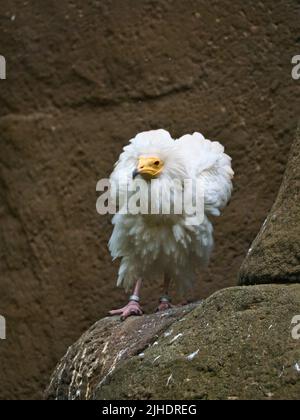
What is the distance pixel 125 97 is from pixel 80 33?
0.75 meters

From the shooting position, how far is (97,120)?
32.0ft

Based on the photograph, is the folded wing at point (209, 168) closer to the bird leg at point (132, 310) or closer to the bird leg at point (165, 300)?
the bird leg at point (165, 300)

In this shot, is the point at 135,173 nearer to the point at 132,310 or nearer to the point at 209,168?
the point at 209,168

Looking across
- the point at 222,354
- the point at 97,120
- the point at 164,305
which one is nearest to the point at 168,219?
the point at 164,305

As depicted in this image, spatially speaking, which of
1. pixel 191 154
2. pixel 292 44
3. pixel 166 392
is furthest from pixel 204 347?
pixel 292 44

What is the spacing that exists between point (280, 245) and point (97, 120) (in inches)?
139

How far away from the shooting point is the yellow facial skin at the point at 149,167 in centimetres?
788

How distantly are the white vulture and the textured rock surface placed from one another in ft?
4.29

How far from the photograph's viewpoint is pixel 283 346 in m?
5.78

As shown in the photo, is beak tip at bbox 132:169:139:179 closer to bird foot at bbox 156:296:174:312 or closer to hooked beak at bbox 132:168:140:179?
hooked beak at bbox 132:168:140:179

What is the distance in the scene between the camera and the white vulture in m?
7.96

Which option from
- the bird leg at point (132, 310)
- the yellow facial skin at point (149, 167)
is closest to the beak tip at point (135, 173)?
the yellow facial skin at point (149, 167)

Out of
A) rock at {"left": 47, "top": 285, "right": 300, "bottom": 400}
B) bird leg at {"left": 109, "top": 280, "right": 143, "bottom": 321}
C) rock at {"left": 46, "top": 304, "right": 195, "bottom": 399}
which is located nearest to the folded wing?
bird leg at {"left": 109, "top": 280, "right": 143, "bottom": 321}
